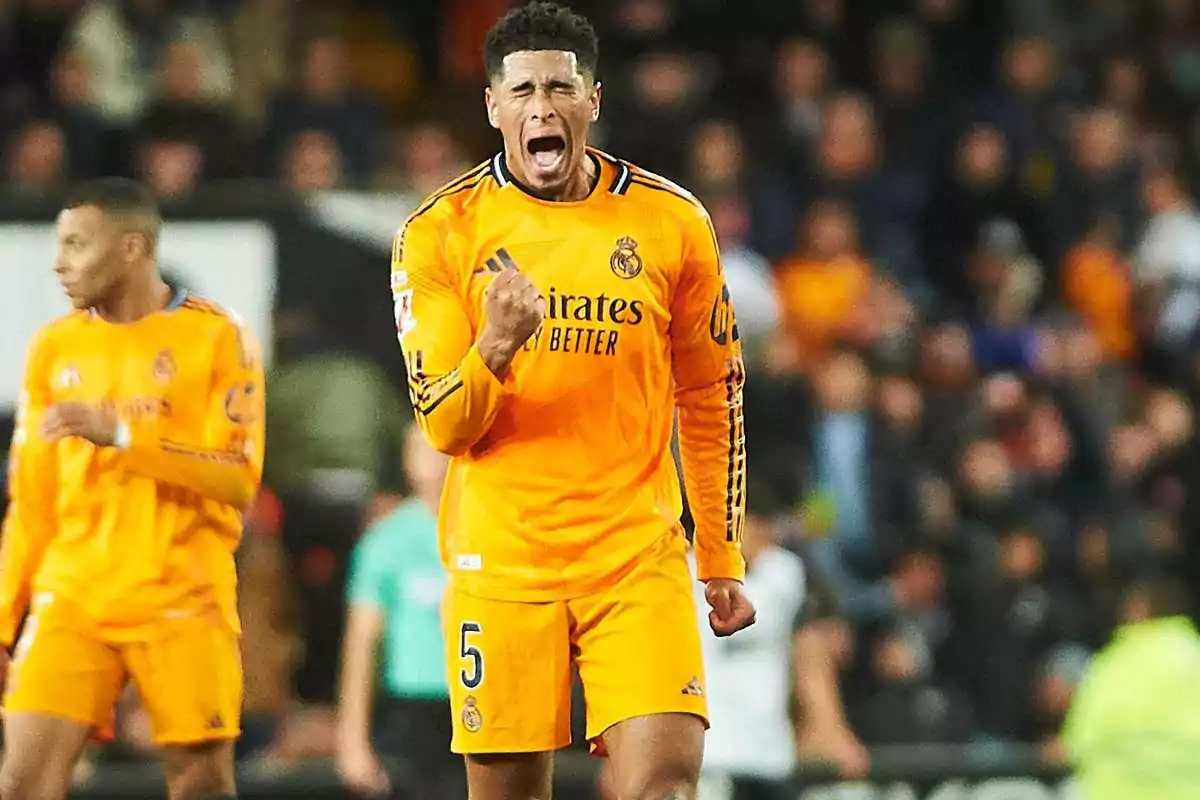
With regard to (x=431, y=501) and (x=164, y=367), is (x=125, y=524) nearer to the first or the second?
(x=164, y=367)

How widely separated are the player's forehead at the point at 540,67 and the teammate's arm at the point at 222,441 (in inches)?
65.5

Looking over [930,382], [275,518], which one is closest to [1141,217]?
[930,382]

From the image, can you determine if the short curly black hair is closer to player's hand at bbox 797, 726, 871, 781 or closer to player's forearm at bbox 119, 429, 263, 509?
player's forearm at bbox 119, 429, 263, 509

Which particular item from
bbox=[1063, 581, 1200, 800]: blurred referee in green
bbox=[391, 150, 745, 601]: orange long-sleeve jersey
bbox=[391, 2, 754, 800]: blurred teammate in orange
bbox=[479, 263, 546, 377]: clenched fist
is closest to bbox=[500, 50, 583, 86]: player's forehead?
bbox=[391, 2, 754, 800]: blurred teammate in orange

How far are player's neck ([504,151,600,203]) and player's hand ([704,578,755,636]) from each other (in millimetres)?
1087

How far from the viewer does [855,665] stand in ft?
34.7

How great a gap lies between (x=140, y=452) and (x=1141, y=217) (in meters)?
8.24

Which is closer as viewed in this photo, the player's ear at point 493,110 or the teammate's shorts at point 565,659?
the teammate's shorts at point 565,659

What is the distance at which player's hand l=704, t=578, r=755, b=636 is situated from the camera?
18.7ft

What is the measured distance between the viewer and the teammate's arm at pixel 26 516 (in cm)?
656

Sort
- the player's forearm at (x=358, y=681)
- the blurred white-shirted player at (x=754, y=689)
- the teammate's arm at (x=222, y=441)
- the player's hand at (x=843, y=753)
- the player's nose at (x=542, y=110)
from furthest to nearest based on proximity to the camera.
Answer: the player's hand at (x=843, y=753), the blurred white-shirted player at (x=754, y=689), the player's forearm at (x=358, y=681), the teammate's arm at (x=222, y=441), the player's nose at (x=542, y=110)

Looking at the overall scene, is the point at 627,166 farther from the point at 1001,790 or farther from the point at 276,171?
the point at 276,171

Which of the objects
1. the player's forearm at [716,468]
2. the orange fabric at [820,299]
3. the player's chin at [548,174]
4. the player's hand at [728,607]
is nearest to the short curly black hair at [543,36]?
the player's chin at [548,174]

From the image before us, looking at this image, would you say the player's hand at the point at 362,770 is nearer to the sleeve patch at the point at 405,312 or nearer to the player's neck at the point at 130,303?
the player's neck at the point at 130,303
